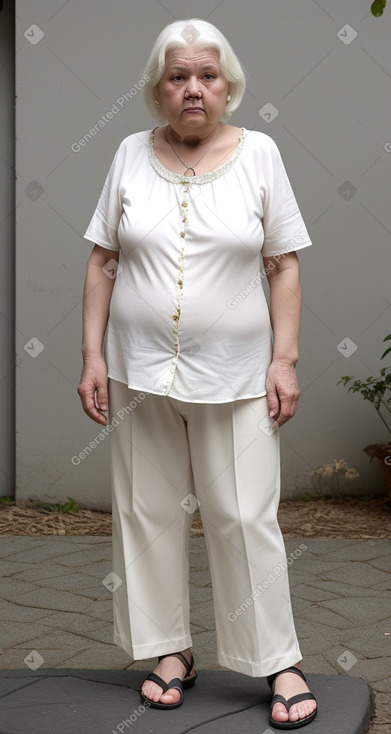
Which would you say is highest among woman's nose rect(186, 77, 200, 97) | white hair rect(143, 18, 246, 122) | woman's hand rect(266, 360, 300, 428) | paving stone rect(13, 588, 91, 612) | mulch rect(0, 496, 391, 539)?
white hair rect(143, 18, 246, 122)

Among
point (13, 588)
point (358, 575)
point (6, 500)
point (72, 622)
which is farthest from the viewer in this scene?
point (6, 500)

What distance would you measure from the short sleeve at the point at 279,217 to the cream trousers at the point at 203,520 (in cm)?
45

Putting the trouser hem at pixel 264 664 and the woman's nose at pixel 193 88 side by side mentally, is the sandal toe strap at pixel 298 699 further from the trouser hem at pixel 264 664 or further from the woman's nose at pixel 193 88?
the woman's nose at pixel 193 88

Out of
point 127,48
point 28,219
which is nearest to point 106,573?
point 28,219

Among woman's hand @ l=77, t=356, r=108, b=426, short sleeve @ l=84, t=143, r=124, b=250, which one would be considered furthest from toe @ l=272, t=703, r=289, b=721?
short sleeve @ l=84, t=143, r=124, b=250

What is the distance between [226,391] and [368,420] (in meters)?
3.15

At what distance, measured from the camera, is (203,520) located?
3156mm

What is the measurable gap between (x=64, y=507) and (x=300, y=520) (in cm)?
129

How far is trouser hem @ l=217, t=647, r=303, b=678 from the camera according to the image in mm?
3090

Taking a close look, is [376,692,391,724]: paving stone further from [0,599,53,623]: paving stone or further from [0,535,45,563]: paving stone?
[0,535,45,563]: paving stone

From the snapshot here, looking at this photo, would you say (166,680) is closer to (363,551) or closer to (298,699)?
(298,699)

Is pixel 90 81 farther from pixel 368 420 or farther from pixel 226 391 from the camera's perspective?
pixel 226 391

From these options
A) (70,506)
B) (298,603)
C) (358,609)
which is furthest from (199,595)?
(70,506)

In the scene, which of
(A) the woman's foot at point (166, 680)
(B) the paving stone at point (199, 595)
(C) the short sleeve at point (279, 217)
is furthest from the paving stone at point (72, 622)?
(C) the short sleeve at point (279, 217)
